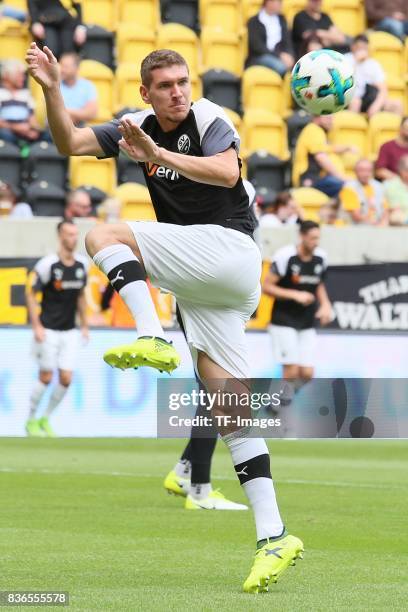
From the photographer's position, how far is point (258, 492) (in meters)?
6.23

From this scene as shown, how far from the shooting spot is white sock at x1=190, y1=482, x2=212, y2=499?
9273mm

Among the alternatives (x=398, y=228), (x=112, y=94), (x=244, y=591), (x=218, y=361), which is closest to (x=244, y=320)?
(x=218, y=361)

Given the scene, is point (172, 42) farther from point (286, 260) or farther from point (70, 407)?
point (70, 407)

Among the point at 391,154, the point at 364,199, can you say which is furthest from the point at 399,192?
the point at 391,154

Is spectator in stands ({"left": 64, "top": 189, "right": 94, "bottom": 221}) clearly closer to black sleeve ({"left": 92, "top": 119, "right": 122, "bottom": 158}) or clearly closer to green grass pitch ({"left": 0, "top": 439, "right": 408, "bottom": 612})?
green grass pitch ({"left": 0, "top": 439, "right": 408, "bottom": 612})

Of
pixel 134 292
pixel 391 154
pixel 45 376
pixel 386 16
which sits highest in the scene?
pixel 386 16

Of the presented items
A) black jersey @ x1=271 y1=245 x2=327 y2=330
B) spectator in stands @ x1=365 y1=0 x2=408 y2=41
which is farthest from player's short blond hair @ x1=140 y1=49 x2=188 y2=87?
spectator in stands @ x1=365 y1=0 x2=408 y2=41

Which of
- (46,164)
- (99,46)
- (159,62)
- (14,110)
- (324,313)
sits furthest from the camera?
(99,46)

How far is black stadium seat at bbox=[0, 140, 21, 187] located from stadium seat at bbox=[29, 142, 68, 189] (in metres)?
0.18

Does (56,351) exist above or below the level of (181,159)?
below

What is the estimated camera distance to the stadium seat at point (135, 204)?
55.7ft

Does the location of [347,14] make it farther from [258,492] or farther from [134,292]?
[258,492]

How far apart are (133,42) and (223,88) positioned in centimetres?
147

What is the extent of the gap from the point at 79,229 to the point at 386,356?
155 inches
